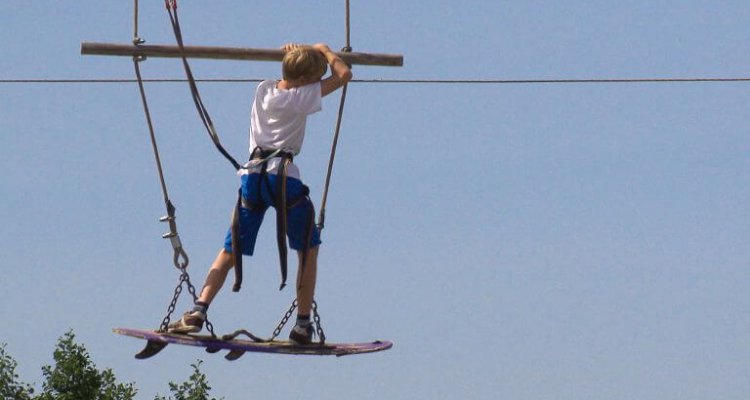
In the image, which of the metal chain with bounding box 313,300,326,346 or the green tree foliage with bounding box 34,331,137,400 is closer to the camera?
the metal chain with bounding box 313,300,326,346

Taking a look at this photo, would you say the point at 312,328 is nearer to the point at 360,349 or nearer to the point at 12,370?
the point at 360,349

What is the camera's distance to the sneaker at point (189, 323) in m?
13.8

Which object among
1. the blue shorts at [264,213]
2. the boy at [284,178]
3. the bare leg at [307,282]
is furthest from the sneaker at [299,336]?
the blue shorts at [264,213]

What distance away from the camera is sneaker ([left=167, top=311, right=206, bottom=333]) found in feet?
45.1

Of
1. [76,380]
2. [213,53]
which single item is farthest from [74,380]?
[213,53]

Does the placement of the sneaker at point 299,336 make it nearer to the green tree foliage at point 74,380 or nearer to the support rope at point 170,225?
the support rope at point 170,225

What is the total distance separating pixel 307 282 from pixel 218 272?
0.60 meters

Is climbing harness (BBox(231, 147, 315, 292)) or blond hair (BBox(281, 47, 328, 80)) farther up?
blond hair (BBox(281, 47, 328, 80))

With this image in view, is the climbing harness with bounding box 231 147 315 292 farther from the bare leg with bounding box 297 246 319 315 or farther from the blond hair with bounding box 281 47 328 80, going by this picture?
the blond hair with bounding box 281 47 328 80

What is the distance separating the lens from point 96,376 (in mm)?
57938

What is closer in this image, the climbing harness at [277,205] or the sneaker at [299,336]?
the climbing harness at [277,205]

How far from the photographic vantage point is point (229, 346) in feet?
45.1


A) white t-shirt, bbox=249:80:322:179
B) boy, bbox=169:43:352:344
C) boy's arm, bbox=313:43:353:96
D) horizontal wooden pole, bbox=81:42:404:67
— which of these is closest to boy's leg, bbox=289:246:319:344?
boy, bbox=169:43:352:344

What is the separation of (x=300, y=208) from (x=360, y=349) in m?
1.03
